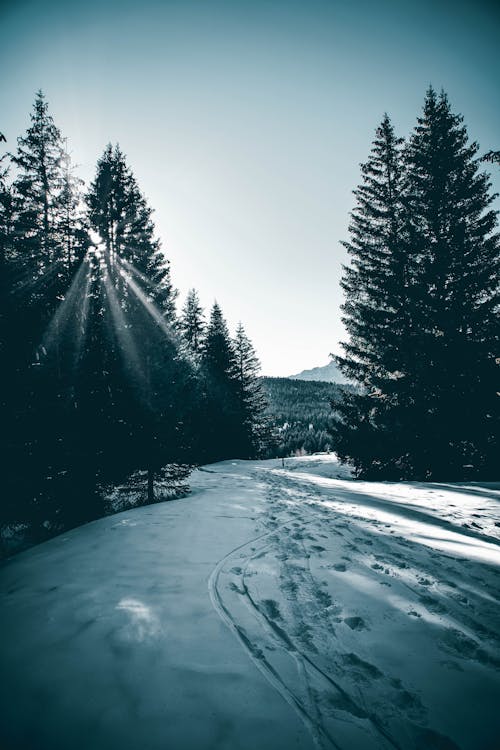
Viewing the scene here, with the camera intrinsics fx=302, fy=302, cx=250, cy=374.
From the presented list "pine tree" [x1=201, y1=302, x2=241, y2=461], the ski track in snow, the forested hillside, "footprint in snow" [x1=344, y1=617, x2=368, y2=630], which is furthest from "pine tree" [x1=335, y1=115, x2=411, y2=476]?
the forested hillside

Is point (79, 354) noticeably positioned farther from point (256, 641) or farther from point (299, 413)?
point (299, 413)

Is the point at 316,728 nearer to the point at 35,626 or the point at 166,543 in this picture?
the point at 35,626

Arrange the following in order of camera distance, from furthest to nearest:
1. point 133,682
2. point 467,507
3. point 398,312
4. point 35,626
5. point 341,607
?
point 398,312
point 467,507
point 341,607
point 35,626
point 133,682

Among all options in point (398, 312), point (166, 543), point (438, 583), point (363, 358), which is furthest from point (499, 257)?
point (166, 543)

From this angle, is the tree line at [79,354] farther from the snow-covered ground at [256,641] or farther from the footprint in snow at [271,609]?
the footprint in snow at [271,609]

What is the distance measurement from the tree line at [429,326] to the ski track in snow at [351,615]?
5.45m

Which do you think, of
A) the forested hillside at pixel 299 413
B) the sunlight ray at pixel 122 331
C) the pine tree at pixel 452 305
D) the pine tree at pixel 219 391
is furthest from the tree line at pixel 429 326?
the forested hillside at pixel 299 413

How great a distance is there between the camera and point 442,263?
36.7 feet

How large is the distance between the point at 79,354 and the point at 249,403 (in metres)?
20.5

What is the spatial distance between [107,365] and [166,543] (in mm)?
5016

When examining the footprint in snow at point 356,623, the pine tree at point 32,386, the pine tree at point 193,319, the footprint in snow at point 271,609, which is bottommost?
the footprint in snow at point 271,609

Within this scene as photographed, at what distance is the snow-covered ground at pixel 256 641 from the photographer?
2074mm

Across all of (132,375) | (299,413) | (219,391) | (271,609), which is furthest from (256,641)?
(299,413)

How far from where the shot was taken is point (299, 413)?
80.1 m
